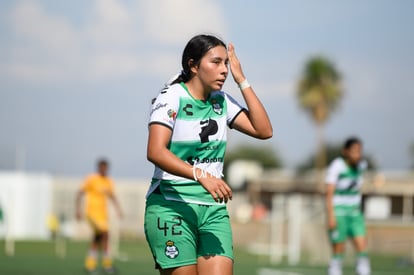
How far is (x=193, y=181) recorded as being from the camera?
6906 mm

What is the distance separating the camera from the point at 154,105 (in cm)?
688

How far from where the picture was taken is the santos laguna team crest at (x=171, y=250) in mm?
6875

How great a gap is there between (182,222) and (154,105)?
2.56 ft

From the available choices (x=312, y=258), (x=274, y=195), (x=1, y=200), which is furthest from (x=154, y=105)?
(x=274, y=195)

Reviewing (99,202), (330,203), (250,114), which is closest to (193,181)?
(250,114)

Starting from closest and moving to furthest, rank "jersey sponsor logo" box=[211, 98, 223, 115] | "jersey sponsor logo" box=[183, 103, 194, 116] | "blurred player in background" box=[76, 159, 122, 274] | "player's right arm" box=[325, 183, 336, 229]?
"jersey sponsor logo" box=[183, 103, 194, 116] → "jersey sponsor logo" box=[211, 98, 223, 115] → "player's right arm" box=[325, 183, 336, 229] → "blurred player in background" box=[76, 159, 122, 274]

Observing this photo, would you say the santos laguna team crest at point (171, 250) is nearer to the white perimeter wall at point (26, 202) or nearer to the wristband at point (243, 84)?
the wristband at point (243, 84)

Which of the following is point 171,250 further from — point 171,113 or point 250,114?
point 250,114

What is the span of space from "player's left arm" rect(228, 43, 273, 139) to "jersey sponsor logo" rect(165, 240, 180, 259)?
37.5 inches

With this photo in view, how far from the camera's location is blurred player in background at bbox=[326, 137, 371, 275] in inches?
642

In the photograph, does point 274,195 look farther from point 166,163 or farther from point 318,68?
point 166,163

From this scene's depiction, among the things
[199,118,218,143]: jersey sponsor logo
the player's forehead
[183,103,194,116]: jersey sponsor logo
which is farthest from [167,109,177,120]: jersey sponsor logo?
the player's forehead

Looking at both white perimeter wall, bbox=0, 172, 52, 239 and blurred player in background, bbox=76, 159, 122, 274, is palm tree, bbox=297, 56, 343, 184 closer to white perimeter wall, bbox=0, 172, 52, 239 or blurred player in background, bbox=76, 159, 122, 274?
white perimeter wall, bbox=0, 172, 52, 239

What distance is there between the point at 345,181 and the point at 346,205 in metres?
0.42
